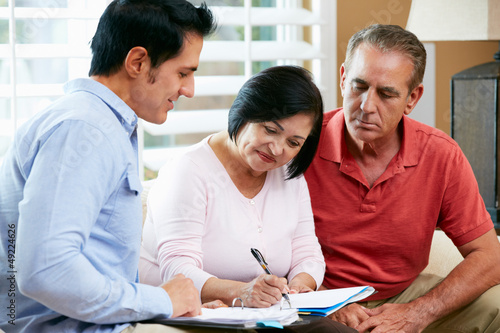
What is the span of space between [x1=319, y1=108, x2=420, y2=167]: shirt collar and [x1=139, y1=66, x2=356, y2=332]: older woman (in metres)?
0.16

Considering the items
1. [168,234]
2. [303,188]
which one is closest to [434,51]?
[303,188]

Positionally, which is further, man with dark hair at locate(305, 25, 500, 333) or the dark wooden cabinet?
the dark wooden cabinet

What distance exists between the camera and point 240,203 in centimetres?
159

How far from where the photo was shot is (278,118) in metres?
1.52

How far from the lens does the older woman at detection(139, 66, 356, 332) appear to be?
58.7 inches

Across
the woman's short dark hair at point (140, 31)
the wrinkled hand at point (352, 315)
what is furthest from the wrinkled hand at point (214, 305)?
the woman's short dark hair at point (140, 31)

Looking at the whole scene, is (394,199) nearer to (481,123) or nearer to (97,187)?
(481,123)

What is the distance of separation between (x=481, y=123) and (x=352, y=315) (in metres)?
1.07

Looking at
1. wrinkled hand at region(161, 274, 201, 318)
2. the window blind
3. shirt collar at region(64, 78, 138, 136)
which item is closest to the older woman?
wrinkled hand at region(161, 274, 201, 318)

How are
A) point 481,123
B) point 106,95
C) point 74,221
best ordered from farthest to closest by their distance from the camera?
point 481,123 → point 106,95 → point 74,221

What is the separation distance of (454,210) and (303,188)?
0.45 m

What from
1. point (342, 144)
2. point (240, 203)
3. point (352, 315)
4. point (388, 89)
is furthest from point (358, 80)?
point (352, 315)

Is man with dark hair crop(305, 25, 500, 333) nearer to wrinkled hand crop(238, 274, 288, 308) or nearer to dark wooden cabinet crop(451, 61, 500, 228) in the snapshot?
wrinkled hand crop(238, 274, 288, 308)

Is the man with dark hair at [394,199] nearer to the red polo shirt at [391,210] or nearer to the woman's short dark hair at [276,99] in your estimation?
the red polo shirt at [391,210]
